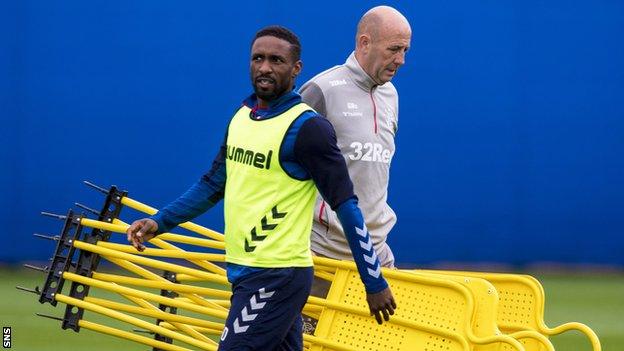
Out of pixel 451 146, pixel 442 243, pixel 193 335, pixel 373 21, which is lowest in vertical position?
pixel 193 335

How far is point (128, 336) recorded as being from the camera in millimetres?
6355

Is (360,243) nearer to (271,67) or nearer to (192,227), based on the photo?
(271,67)

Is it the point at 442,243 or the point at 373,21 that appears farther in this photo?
the point at 442,243

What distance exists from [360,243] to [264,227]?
0.35 m

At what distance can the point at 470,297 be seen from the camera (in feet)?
18.5

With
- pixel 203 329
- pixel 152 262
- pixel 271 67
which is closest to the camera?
pixel 271 67

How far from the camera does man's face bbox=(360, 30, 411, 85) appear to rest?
6371 millimetres

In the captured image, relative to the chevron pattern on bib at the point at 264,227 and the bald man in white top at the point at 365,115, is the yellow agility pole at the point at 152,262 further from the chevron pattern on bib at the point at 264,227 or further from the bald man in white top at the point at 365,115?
the chevron pattern on bib at the point at 264,227

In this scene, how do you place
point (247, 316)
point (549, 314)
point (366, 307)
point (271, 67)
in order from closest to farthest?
point (247, 316) → point (271, 67) → point (366, 307) → point (549, 314)

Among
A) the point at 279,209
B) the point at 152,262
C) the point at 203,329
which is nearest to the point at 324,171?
the point at 279,209

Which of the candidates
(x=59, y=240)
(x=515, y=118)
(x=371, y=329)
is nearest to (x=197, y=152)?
(x=515, y=118)

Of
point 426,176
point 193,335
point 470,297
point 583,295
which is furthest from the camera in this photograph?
point 426,176

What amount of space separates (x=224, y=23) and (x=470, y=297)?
312 inches

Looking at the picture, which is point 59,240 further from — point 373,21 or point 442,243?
point 442,243
